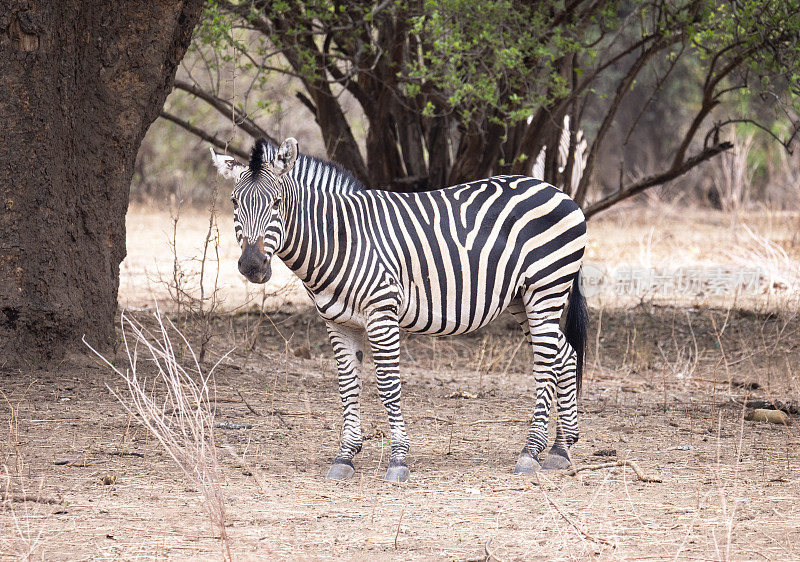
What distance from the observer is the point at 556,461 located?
547 centimetres

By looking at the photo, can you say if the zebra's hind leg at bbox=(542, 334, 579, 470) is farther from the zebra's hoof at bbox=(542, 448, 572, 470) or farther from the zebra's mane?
the zebra's mane

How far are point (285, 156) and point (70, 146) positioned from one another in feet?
8.87

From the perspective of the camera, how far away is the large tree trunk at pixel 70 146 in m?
6.46

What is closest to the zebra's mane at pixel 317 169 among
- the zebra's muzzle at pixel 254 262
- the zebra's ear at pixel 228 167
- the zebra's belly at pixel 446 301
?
the zebra's ear at pixel 228 167

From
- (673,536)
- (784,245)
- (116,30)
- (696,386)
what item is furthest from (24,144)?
(784,245)

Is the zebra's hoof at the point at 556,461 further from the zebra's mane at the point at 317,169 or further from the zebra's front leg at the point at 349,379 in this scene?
the zebra's mane at the point at 317,169

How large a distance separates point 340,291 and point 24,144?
2930 mm

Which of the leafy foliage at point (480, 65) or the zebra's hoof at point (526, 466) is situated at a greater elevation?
the leafy foliage at point (480, 65)

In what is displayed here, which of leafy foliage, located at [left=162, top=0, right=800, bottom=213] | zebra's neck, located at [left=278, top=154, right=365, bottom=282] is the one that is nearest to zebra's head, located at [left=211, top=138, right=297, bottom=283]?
zebra's neck, located at [left=278, top=154, right=365, bottom=282]

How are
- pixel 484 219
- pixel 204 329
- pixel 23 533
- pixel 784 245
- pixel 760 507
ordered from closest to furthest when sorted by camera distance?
pixel 23 533
pixel 760 507
pixel 484 219
pixel 204 329
pixel 784 245

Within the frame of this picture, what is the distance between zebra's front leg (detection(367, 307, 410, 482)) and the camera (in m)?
5.07

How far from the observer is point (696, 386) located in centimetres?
817

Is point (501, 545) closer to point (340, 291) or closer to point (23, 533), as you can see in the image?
point (340, 291)

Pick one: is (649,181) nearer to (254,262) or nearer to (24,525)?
(254,262)
